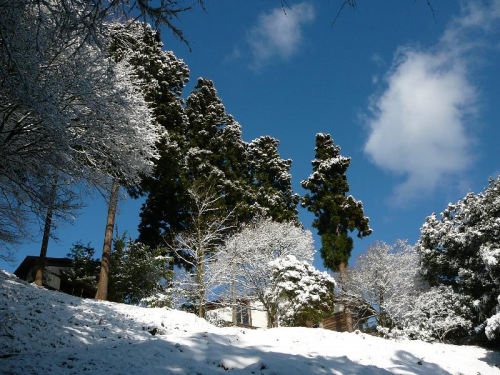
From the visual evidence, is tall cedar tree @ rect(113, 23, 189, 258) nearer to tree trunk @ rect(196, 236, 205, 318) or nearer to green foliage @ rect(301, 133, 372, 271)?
tree trunk @ rect(196, 236, 205, 318)

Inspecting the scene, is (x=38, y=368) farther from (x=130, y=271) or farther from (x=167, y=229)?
(x=167, y=229)

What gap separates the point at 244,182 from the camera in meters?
27.7

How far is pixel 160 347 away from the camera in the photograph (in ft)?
26.2

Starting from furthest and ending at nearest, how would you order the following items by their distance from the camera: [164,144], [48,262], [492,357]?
[164,144] < [48,262] < [492,357]

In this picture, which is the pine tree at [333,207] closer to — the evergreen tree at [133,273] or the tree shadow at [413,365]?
the evergreen tree at [133,273]

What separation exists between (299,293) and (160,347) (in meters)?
11.1

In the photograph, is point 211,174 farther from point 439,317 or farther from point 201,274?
point 439,317

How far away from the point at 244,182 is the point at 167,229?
6.33 meters

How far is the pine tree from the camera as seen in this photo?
26.5 metres

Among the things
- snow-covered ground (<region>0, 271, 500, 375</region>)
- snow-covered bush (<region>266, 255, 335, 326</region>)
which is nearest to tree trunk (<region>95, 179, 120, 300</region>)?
snow-covered ground (<region>0, 271, 500, 375</region>)

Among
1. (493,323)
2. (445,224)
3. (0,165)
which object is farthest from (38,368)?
(445,224)

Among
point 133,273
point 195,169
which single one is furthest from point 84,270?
point 195,169

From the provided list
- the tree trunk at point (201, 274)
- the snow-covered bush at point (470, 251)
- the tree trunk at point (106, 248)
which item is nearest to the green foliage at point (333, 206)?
the snow-covered bush at point (470, 251)

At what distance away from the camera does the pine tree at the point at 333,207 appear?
86.8ft
